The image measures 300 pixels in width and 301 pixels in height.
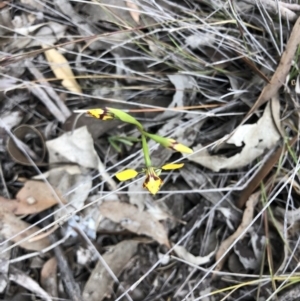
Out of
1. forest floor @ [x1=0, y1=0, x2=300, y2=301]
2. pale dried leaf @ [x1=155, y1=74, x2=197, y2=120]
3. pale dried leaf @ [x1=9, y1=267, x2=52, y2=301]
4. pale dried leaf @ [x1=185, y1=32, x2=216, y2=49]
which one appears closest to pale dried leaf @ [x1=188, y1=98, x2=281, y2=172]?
forest floor @ [x1=0, y1=0, x2=300, y2=301]

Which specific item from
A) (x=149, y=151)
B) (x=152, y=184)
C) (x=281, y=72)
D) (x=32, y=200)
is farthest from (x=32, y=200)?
(x=281, y=72)

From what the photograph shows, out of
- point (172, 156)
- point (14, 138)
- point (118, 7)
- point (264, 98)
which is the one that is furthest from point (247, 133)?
point (14, 138)

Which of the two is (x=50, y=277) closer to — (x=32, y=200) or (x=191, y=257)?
(x=32, y=200)

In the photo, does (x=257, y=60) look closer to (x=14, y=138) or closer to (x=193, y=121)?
(x=193, y=121)

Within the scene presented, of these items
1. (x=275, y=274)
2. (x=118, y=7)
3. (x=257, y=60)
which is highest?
(x=118, y=7)

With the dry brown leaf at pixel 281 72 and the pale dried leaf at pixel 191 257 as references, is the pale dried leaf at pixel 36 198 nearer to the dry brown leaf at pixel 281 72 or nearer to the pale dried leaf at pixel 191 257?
the pale dried leaf at pixel 191 257

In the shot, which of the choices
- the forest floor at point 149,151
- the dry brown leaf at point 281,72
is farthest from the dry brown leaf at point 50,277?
the dry brown leaf at point 281,72
